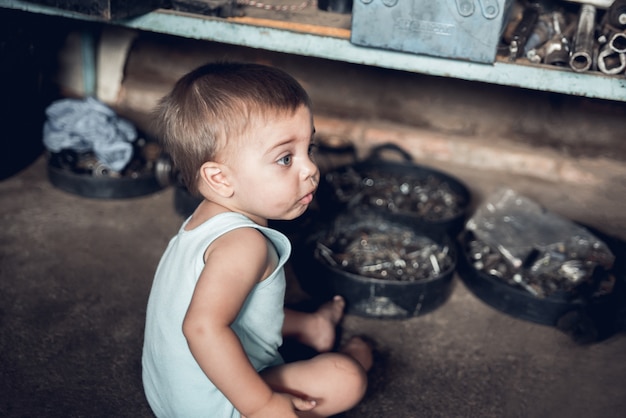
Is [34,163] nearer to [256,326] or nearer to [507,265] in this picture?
[256,326]

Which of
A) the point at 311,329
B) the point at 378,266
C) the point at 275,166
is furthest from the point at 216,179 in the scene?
the point at 378,266

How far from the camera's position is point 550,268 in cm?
190

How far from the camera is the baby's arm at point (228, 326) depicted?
1055 millimetres

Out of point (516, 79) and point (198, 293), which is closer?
point (198, 293)

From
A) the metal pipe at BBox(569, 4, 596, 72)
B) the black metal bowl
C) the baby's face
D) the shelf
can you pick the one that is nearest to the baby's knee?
the baby's face

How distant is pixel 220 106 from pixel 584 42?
990 mm

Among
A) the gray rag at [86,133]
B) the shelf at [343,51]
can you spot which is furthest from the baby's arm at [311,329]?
the gray rag at [86,133]

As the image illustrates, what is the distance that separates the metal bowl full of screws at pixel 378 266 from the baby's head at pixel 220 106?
Answer: 60cm

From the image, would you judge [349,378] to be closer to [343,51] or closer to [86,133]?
[343,51]

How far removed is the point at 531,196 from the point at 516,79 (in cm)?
95

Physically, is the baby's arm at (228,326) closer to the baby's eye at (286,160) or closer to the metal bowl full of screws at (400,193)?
the baby's eye at (286,160)

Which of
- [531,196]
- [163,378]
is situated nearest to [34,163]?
[163,378]

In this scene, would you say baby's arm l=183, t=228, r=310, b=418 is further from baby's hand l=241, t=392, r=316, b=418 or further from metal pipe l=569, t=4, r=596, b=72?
metal pipe l=569, t=4, r=596, b=72

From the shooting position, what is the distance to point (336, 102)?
2.65 metres
